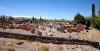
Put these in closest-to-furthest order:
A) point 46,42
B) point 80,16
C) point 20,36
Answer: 1. point 46,42
2. point 20,36
3. point 80,16

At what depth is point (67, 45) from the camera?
82.6ft

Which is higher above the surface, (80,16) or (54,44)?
(80,16)

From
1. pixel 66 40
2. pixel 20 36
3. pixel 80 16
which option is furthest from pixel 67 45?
pixel 80 16

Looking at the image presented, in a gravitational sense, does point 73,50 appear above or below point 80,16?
below

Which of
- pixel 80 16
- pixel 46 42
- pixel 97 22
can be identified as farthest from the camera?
pixel 80 16

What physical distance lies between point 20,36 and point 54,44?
21.0 ft

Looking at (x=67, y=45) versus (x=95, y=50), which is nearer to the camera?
(x=95, y=50)

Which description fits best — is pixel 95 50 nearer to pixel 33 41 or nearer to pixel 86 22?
pixel 33 41

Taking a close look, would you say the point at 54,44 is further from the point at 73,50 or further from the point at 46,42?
the point at 73,50

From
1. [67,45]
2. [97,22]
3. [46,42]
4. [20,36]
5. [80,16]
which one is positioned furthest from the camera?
[80,16]

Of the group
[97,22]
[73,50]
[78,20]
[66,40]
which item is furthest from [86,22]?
[73,50]

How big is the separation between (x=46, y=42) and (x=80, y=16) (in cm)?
3169

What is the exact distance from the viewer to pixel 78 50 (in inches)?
861

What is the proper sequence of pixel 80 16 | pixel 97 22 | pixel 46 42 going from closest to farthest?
1. pixel 46 42
2. pixel 97 22
3. pixel 80 16
